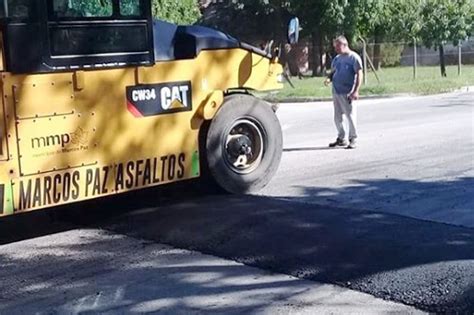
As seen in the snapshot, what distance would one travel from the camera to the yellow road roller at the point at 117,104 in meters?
6.48

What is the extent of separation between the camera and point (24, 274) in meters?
6.25

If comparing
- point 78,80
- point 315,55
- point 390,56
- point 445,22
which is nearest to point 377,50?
point 315,55

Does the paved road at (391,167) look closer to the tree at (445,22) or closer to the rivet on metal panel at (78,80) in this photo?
the rivet on metal panel at (78,80)

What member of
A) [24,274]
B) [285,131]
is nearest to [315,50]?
[285,131]

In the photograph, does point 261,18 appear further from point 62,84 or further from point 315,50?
point 62,84

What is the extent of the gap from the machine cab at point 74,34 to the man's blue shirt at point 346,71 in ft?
16.3

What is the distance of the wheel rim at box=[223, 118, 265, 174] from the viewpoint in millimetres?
8523

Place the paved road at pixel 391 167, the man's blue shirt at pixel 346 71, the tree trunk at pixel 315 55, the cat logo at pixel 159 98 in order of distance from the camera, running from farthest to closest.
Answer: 1. the tree trunk at pixel 315 55
2. the man's blue shirt at pixel 346 71
3. the paved road at pixel 391 167
4. the cat logo at pixel 159 98

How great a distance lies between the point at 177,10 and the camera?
2528cm

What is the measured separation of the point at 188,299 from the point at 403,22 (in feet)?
99.3

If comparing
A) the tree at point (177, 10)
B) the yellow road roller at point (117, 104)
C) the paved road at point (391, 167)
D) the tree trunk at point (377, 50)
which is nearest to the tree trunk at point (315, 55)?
the tree trunk at point (377, 50)

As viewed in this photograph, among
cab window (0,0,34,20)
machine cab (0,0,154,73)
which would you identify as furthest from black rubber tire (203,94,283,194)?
cab window (0,0,34,20)

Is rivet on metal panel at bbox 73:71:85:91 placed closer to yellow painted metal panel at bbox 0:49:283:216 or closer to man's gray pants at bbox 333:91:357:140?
yellow painted metal panel at bbox 0:49:283:216

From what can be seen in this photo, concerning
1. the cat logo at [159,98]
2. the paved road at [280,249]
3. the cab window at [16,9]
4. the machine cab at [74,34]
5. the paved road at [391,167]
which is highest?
the cab window at [16,9]
